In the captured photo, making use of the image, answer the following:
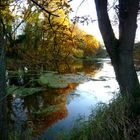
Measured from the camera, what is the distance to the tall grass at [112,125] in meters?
6.49

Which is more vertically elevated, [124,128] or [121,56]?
[121,56]

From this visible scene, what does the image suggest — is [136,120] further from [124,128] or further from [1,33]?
[1,33]

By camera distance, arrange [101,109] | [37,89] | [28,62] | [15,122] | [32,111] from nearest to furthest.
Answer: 1. [28,62]
2. [101,109]
3. [15,122]
4. [32,111]
5. [37,89]

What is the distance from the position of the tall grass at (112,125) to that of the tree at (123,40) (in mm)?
407

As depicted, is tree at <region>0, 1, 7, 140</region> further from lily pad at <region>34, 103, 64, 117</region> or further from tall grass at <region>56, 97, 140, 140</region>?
lily pad at <region>34, 103, 64, 117</region>

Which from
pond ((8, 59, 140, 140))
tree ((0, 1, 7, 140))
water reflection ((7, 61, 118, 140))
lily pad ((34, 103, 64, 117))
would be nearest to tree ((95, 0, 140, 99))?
pond ((8, 59, 140, 140))

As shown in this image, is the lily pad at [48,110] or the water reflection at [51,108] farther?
the lily pad at [48,110]

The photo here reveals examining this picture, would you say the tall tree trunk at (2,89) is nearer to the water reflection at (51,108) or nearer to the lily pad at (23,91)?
the water reflection at (51,108)

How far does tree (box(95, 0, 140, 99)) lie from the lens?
6418 mm

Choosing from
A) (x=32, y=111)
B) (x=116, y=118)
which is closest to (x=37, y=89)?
(x=32, y=111)

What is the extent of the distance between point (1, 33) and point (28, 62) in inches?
28.7

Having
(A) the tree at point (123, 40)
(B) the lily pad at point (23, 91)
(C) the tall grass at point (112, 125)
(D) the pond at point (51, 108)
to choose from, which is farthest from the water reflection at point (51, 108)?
(A) the tree at point (123, 40)

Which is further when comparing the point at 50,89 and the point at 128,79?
the point at 50,89

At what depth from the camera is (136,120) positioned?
664cm
